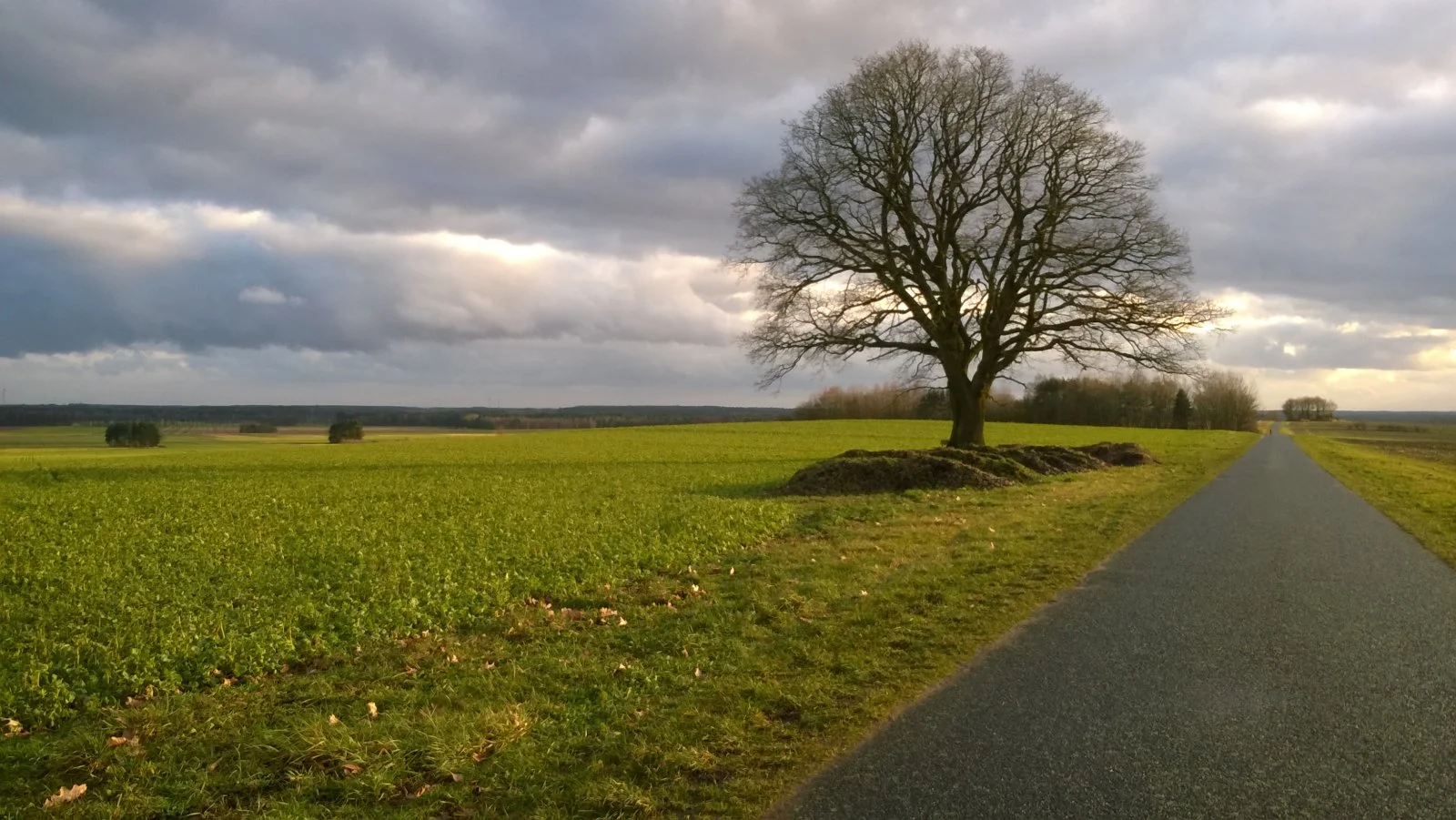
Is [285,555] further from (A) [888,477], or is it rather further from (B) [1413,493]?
(B) [1413,493]

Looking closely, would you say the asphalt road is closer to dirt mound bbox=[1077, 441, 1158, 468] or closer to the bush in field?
dirt mound bbox=[1077, 441, 1158, 468]

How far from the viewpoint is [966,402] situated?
28.5m

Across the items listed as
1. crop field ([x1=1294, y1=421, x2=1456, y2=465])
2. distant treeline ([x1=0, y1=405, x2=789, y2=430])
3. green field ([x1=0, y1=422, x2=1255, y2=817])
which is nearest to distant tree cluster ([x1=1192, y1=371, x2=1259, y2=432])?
crop field ([x1=1294, y1=421, x2=1456, y2=465])

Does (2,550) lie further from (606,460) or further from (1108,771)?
(606,460)

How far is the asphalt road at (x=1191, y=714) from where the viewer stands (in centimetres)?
425

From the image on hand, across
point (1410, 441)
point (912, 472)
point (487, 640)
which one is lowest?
point (1410, 441)

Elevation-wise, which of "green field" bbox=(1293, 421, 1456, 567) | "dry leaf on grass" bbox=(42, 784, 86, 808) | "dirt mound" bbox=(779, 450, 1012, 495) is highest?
"dirt mound" bbox=(779, 450, 1012, 495)

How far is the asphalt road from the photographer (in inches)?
167

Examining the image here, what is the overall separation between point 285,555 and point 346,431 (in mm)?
52479

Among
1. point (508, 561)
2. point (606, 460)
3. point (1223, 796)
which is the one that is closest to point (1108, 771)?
point (1223, 796)

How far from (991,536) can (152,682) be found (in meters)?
10.5

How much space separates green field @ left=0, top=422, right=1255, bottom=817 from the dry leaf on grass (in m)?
0.07

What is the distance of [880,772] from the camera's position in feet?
15.0

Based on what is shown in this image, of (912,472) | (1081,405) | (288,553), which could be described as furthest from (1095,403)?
(288,553)
